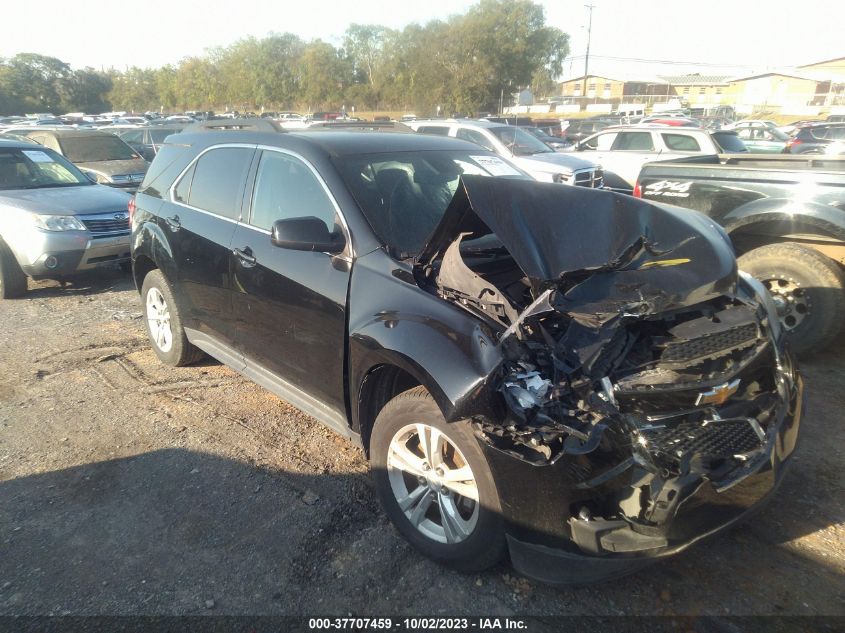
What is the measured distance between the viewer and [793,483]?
A: 336 cm

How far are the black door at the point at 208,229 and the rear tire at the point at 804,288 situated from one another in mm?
4037

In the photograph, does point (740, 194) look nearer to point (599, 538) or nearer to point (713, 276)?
point (713, 276)

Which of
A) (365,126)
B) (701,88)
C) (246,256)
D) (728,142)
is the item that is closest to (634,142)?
(728,142)

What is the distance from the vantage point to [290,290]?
11.2 feet

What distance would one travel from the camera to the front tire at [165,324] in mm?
4770

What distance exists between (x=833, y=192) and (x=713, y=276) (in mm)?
2563

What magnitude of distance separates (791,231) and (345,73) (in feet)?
187

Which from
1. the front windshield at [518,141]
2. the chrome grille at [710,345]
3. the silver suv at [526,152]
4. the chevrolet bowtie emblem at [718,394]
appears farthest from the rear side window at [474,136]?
the chevrolet bowtie emblem at [718,394]

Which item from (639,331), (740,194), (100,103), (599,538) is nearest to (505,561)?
(599,538)

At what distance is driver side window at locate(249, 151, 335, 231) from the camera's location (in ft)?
11.3

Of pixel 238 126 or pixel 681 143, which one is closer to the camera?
pixel 238 126

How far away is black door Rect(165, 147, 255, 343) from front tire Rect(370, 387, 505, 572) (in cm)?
172

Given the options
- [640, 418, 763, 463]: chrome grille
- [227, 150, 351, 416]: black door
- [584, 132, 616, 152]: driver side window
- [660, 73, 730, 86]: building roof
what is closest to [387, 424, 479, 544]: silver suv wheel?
[227, 150, 351, 416]: black door

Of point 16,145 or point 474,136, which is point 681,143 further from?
point 16,145
